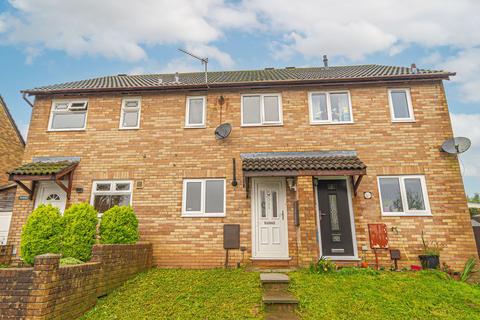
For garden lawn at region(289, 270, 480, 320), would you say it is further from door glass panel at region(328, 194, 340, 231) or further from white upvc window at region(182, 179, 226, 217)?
white upvc window at region(182, 179, 226, 217)

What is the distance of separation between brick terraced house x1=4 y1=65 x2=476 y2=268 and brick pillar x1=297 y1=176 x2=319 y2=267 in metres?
0.04

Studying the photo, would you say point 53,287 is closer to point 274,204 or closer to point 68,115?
Answer: point 274,204

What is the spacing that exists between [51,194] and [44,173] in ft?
3.66

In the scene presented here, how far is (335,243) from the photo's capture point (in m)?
7.99

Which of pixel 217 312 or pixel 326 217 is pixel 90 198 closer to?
pixel 217 312

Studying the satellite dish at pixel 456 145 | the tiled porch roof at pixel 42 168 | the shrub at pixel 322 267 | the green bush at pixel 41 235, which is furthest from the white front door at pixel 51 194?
the satellite dish at pixel 456 145

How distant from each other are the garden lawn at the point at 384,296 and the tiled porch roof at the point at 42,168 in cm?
759

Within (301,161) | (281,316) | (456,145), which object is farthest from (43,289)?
(456,145)

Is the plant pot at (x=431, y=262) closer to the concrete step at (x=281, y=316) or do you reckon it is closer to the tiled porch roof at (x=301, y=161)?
the tiled porch roof at (x=301, y=161)

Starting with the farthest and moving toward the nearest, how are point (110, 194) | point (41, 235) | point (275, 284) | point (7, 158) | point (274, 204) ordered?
point (7, 158) < point (110, 194) < point (274, 204) < point (41, 235) < point (275, 284)

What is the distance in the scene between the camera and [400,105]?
8867mm

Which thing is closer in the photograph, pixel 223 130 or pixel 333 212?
pixel 333 212

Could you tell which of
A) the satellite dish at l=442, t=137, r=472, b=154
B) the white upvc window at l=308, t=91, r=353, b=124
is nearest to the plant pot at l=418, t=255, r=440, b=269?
the satellite dish at l=442, t=137, r=472, b=154

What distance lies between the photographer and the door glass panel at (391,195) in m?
7.97
